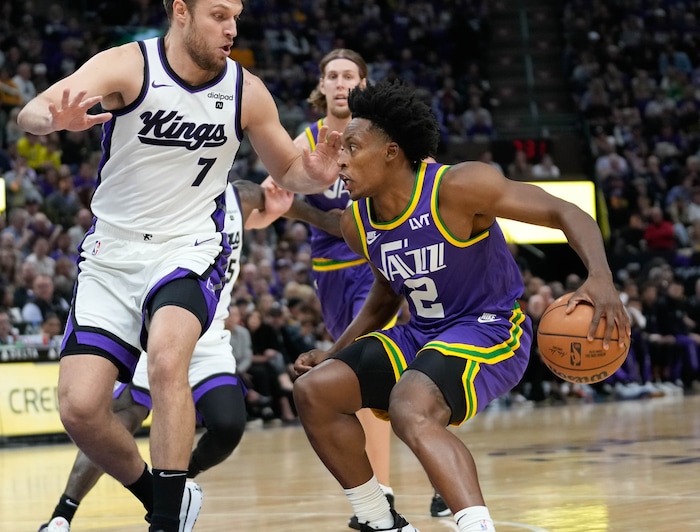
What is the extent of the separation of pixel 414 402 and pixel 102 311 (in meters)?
1.34

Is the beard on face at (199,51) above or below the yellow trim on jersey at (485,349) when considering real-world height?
above

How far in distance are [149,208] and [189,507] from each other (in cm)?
133

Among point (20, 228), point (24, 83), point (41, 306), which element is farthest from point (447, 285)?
point (24, 83)

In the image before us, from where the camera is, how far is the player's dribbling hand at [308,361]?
5.26 m

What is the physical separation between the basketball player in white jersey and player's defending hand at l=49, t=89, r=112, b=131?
0.04 meters

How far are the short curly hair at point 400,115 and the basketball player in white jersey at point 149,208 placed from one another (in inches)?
Result: 18.8

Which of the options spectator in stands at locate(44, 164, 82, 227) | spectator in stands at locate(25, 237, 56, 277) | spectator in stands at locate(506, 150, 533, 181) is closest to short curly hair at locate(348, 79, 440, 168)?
spectator in stands at locate(25, 237, 56, 277)

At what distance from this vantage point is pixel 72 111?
14.7 feet

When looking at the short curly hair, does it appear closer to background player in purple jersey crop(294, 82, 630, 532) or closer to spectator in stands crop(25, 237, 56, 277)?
background player in purple jersey crop(294, 82, 630, 532)

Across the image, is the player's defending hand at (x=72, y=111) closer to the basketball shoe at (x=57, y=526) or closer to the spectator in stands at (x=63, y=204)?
the basketball shoe at (x=57, y=526)

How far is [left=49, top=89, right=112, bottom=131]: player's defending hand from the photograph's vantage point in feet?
14.6

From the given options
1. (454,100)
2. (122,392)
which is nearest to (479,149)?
(454,100)

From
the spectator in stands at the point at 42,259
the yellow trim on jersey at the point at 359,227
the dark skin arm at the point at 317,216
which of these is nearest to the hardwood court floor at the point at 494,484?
the yellow trim on jersey at the point at 359,227

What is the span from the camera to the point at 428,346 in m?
4.83
